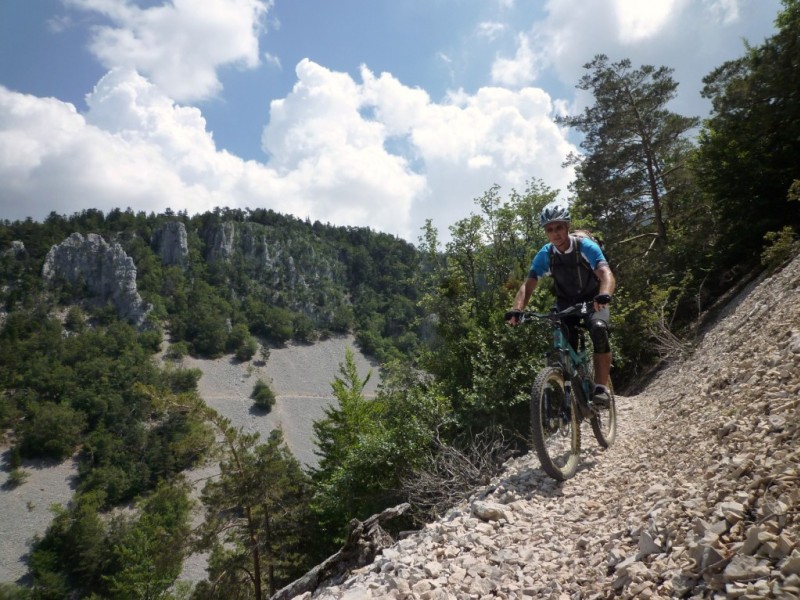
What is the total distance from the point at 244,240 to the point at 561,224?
17908 cm

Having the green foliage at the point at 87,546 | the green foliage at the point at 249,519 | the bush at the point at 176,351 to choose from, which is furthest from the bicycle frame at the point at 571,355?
the bush at the point at 176,351

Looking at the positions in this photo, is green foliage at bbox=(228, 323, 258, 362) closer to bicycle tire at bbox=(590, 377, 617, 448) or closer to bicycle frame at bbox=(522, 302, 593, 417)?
bicycle tire at bbox=(590, 377, 617, 448)

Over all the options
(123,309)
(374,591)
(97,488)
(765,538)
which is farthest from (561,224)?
(123,309)

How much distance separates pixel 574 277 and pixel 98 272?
519 ft

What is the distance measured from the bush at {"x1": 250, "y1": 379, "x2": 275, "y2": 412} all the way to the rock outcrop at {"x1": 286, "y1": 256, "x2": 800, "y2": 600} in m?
114

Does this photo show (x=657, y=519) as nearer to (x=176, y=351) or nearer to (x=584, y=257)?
(x=584, y=257)

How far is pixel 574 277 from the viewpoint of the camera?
492cm

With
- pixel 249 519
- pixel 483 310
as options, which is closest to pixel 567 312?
pixel 483 310

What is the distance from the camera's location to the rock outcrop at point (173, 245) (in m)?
157

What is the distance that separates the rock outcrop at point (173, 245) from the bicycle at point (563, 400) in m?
169

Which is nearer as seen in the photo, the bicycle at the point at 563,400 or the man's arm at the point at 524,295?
the bicycle at the point at 563,400

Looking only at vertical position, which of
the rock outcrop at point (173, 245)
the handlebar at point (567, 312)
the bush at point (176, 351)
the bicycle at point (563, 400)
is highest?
the rock outcrop at point (173, 245)

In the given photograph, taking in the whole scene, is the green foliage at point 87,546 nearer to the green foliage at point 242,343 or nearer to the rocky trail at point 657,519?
the rocky trail at point 657,519

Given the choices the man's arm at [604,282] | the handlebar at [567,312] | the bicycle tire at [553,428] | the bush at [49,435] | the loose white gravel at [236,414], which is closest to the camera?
the bicycle tire at [553,428]
